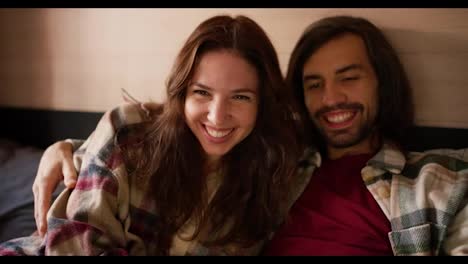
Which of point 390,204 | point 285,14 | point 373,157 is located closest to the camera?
point 390,204

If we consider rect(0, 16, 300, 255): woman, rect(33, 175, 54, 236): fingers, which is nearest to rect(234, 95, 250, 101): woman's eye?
rect(0, 16, 300, 255): woman

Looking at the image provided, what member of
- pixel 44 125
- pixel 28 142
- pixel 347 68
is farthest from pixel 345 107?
pixel 28 142

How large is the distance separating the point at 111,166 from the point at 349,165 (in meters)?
0.70

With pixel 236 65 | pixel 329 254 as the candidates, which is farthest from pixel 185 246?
pixel 236 65

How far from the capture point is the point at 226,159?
111 centimetres

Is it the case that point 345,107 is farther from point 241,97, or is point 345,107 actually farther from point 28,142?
point 28,142

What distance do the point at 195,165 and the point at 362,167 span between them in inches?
20.1

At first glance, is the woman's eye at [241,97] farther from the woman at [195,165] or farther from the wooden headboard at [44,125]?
the wooden headboard at [44,125]

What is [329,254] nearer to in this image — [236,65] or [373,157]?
[373,157]

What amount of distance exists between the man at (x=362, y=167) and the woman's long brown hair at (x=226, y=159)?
0.11m

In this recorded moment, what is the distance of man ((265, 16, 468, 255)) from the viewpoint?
3.25ft

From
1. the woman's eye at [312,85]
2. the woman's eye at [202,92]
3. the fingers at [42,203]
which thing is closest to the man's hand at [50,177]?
the fingers at [42,203]
